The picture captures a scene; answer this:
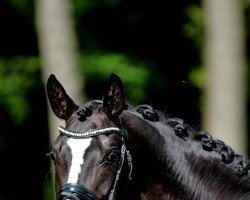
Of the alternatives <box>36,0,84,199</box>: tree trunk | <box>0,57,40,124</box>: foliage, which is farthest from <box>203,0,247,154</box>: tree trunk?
<box>0,57,40,124</box>: foliage

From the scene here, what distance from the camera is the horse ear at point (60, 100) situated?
5625 millimetres

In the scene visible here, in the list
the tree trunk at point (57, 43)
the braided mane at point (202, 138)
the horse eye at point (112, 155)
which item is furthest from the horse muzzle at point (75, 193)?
the tree trunk at point (57, 43)

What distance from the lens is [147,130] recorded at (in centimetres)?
559

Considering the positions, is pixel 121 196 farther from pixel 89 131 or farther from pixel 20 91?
pixel 20 91

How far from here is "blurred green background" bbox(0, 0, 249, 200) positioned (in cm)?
1412

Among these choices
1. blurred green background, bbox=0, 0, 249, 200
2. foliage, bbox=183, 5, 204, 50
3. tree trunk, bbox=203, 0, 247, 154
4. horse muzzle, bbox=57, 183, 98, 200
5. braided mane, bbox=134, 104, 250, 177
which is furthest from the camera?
foliage, bbox=183, 5, 204, 50

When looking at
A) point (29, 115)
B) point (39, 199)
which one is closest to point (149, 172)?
point (29, 115)

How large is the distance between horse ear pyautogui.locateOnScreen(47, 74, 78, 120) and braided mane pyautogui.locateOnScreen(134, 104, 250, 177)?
A: 0.39m

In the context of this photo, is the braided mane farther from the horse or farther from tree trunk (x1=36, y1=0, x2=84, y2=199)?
tree trunk (x1=36, y1=0, x2=84, y2=199)

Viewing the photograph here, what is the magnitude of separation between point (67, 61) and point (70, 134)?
421 centimetres

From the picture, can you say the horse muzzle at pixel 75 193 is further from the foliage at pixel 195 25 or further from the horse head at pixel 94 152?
the foliage at pixel 195 25

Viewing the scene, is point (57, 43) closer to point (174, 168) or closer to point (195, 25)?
point (174, 168)

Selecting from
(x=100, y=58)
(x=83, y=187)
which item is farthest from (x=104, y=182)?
(x=100, y=58)

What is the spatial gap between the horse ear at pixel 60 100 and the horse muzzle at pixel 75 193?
0.53 meters
